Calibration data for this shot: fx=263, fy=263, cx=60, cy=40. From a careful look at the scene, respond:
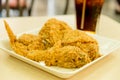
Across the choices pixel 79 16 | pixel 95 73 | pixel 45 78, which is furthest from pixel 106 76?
pixel 79 16

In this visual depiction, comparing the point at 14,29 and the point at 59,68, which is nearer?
the point at 59,68

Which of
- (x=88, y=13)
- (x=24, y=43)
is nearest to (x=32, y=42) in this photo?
(x=24, y=43)

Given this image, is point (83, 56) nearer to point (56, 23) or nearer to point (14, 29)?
point (56, 23)

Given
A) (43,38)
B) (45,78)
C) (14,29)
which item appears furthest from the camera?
(14,29)

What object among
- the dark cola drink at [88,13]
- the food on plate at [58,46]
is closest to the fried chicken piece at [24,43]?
the food on plate at [58,46]

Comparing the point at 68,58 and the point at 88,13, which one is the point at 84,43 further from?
the point at 88,13

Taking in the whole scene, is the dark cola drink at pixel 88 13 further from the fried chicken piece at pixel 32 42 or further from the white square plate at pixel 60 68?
the fried chicken piece at pixel 32 42

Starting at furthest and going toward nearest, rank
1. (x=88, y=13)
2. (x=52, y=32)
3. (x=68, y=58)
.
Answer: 1. (x=88, y=13)
2. (x=52, y=32)
3. (x=68, y=58)
